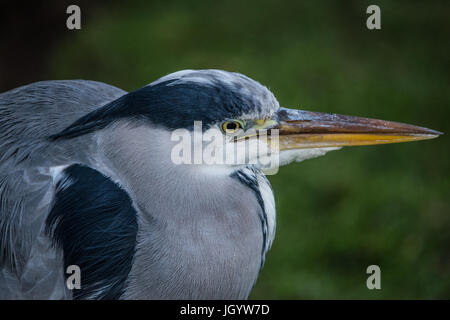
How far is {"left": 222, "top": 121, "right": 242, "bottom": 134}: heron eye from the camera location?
5.46 ft

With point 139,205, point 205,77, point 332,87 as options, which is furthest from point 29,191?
point 332,87

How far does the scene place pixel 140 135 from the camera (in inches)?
65.8

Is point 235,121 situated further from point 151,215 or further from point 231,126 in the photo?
point 151,215

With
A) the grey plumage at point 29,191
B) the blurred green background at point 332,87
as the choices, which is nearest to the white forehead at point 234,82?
the grey plumage at point 29,191

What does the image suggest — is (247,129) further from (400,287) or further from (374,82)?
(374,82)

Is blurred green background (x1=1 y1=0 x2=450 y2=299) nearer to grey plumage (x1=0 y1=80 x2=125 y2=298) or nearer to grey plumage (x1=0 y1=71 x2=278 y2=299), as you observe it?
grey plumage (x1=0 y1=71 x2=278 y2=299)

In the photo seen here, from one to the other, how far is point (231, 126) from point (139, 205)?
1.14 feet

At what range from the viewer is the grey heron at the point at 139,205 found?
166cm

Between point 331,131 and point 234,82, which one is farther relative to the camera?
point 331,131

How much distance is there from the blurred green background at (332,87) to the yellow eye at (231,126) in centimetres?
139

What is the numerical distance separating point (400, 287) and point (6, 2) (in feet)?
10.2

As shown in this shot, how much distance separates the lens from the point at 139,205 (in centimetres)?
171

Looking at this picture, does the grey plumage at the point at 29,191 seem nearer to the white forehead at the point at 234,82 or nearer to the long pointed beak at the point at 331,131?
the white forehead at the point at 234,82

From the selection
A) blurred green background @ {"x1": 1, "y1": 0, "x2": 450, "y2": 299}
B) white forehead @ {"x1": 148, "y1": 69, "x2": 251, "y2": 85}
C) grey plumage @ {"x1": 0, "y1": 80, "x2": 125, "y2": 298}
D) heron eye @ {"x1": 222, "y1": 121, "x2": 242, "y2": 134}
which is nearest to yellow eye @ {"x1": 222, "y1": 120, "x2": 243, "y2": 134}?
heron eye @ {"x1": 222, "y1": 121, "x2": 242, "y2": 134}
